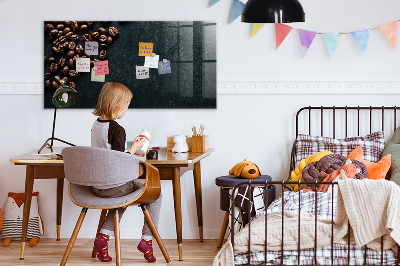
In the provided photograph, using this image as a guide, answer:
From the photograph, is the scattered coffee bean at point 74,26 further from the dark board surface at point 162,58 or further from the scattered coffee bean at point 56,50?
the scattered coffee bean at point 56,50

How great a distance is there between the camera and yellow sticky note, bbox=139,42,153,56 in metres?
4.43

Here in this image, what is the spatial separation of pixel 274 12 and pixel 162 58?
4.69 ft

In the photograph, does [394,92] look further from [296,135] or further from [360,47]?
[296,135]

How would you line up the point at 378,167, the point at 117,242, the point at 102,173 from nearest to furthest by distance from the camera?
the point at 102,173, the point at 117,242, the point at 378,167

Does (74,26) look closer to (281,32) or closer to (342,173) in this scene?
(281,32)

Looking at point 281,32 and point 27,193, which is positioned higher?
point 281,32

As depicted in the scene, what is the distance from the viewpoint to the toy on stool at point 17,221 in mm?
4309

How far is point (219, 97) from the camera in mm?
4438

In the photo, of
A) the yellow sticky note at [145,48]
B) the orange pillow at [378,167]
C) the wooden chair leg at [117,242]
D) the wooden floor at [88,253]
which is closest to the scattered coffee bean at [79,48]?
the yellow sticky note at [145,48]

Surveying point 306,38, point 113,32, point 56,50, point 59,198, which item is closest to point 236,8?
point 306,38

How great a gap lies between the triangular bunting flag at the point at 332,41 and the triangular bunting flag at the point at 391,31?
1.04 ft

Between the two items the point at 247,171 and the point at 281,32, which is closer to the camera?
the point at 247,171

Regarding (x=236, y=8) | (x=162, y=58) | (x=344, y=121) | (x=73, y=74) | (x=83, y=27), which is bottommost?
(x=344, y=121)

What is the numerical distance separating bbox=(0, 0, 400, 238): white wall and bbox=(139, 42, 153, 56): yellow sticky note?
0.61ft
